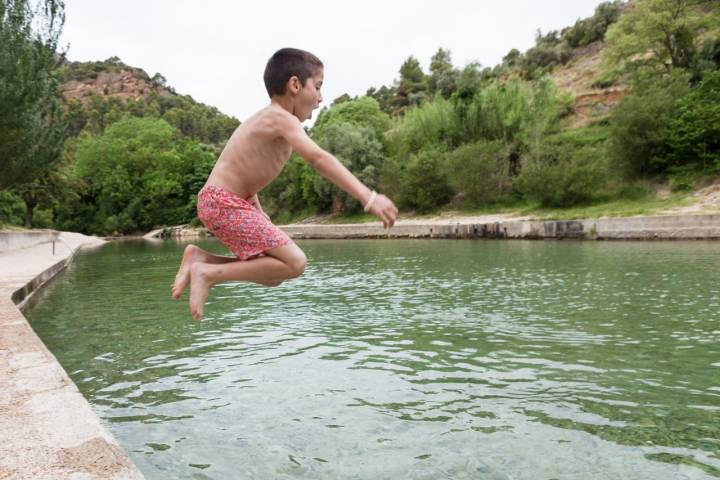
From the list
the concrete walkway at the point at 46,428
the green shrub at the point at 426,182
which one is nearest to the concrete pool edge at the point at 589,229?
the green shrub at the point at 426,182

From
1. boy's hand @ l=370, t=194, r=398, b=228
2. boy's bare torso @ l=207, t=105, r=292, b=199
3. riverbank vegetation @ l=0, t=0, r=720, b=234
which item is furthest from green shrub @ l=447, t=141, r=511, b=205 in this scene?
boy's hand @ l=370, t=194, r=398, b=228

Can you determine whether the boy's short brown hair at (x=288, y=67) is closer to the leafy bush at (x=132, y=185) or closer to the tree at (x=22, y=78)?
the tree at (x=22, y=78)

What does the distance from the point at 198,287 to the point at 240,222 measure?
0.54m

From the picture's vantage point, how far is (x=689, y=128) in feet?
102

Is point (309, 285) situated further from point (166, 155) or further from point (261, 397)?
point (166, 155)

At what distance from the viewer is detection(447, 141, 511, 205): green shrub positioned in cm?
3962

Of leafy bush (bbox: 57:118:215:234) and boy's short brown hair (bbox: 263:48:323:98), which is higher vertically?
leafy bush (bbox: 57:118:215:234)

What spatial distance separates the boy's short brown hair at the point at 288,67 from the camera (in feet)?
10.9

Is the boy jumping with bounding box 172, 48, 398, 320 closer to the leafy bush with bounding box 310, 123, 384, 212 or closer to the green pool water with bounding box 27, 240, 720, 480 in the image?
the green pool water with bounding box 27, 240, 720, 480

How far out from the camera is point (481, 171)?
3969cm

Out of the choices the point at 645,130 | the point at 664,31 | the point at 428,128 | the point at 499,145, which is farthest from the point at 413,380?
the point at 664,31

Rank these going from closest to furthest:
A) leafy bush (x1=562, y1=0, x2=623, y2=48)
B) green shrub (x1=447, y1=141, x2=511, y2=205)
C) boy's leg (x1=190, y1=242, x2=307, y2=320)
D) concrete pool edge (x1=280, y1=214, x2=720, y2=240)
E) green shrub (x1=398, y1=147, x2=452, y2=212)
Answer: boy's leg (x1=190, y1=242, x2=307, y2=320), concrete pool edge (x1=280, y1=214, x2=720, y2=240), green shrub (x1=447, y1=141, x2=511, y2=205), green shrub (x1=398, y1=147, x2=452, y2=212), leafy bush (x1=562, y1=0, x2=623, y2=48)

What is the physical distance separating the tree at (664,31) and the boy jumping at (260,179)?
4658 cm

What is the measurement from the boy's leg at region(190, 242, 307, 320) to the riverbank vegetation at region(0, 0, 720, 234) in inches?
831
